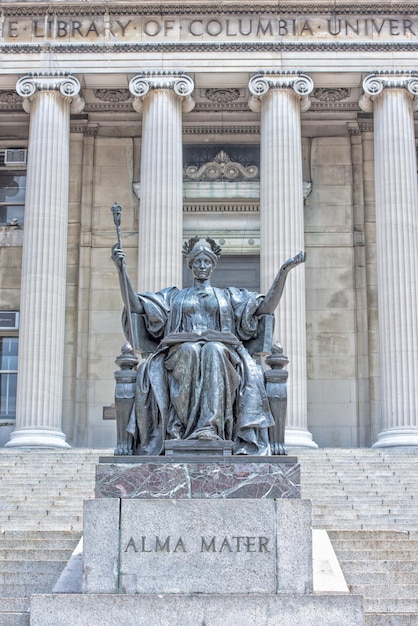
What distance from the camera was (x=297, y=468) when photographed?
11.5m

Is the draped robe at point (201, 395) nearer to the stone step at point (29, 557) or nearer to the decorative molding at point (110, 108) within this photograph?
the stone step at point (29, 557)

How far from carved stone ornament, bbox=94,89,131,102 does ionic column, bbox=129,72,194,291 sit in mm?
1872

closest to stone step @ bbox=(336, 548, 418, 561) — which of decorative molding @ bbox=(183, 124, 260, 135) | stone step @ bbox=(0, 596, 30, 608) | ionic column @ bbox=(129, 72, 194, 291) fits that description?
stone step @ bbox=(0, 596, 30, 608)

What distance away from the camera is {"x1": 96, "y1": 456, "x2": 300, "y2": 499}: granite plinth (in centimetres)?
1133

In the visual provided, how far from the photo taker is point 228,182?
33969 millimetres

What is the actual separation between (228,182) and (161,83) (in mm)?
4853

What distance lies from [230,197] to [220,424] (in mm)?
22290

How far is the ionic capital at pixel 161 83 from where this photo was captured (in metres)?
29.9

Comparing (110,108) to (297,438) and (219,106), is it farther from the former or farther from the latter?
(297,438)

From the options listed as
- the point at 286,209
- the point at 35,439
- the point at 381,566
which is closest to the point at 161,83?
the point at 286,209

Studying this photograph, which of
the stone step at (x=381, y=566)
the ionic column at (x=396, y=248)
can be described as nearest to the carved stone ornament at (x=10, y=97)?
the ionic column at (x=396, y=248)

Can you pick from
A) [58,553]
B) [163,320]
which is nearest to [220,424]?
[163,320]

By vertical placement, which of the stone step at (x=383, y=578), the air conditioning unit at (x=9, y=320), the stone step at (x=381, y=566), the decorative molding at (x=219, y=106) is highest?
the decorative molding at (x=219, y=106)

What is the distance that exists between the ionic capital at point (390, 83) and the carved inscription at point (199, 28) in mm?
1032
